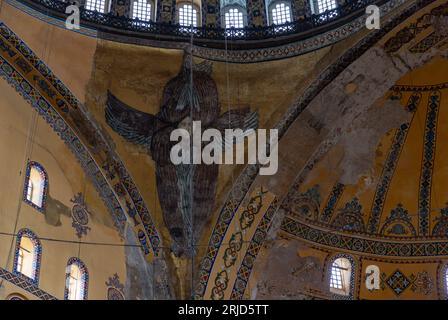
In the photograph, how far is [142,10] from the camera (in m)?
14.6

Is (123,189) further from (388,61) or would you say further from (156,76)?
(388,61)

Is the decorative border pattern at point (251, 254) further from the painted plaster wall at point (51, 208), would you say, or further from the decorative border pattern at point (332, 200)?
the painted plaster wall at point (51, 208)

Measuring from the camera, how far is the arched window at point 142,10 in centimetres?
1452

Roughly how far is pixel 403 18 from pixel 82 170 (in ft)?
19.0

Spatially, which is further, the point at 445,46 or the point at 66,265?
the point at 445,46

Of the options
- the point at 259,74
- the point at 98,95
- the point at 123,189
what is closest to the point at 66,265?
the point at 123,189

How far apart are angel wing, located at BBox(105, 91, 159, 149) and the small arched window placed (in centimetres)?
218

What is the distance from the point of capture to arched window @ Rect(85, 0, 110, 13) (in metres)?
14.2

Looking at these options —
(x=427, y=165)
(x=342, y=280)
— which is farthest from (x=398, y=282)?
(x=427, y=165)

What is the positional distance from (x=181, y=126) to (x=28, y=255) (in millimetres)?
3457

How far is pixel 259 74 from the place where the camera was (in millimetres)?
14328

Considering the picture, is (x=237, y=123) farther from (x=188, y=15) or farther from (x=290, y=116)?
(x=188, y=15)

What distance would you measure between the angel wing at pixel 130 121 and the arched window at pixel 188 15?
1.83 m
